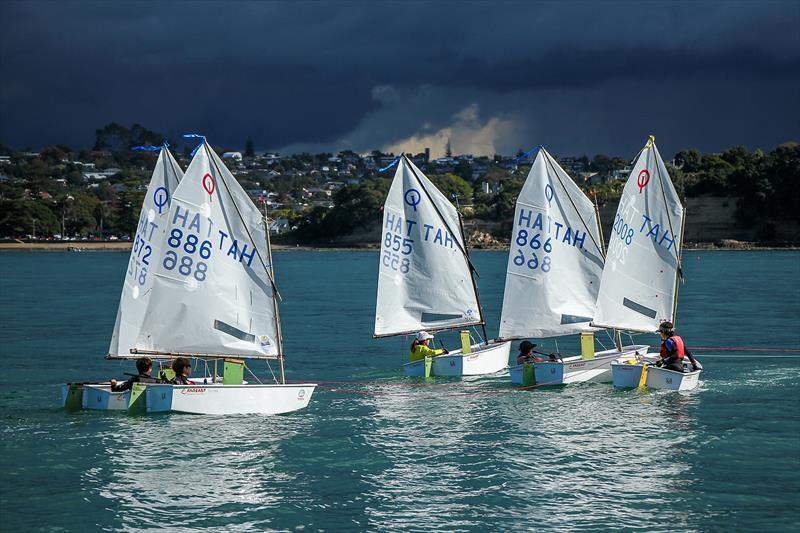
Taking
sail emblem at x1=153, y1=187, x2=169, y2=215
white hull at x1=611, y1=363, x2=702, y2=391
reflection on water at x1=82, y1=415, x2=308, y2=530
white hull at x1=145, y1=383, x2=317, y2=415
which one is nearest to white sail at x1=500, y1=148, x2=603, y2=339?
white hull at x1=611, y1=363, x2=702, y2=391

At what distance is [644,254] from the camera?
130ft

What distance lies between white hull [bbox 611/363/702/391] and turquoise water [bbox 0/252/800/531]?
444mm

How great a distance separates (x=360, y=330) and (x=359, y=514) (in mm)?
40666

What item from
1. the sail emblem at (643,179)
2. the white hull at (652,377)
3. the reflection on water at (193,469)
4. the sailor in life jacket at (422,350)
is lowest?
the reflection on water at (193,469)

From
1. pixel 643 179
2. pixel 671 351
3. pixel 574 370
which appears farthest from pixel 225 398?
pixel 643 179

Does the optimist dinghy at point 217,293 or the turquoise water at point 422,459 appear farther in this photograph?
the optimist dinghy at point 217,293

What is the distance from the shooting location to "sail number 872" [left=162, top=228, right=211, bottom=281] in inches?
1273

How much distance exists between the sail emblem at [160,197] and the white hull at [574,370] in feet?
44.2

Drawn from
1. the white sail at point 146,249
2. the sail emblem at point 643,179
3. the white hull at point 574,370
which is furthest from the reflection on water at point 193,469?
the sail emblem at point 643,179

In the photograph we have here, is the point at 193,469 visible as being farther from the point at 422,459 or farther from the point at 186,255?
the point at 186,255

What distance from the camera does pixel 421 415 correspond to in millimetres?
33500

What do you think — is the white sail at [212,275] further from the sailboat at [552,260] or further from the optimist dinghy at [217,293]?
the sailboat at [552,260]

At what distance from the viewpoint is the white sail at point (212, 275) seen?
Answer: 32.2m

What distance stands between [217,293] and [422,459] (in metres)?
9.05
